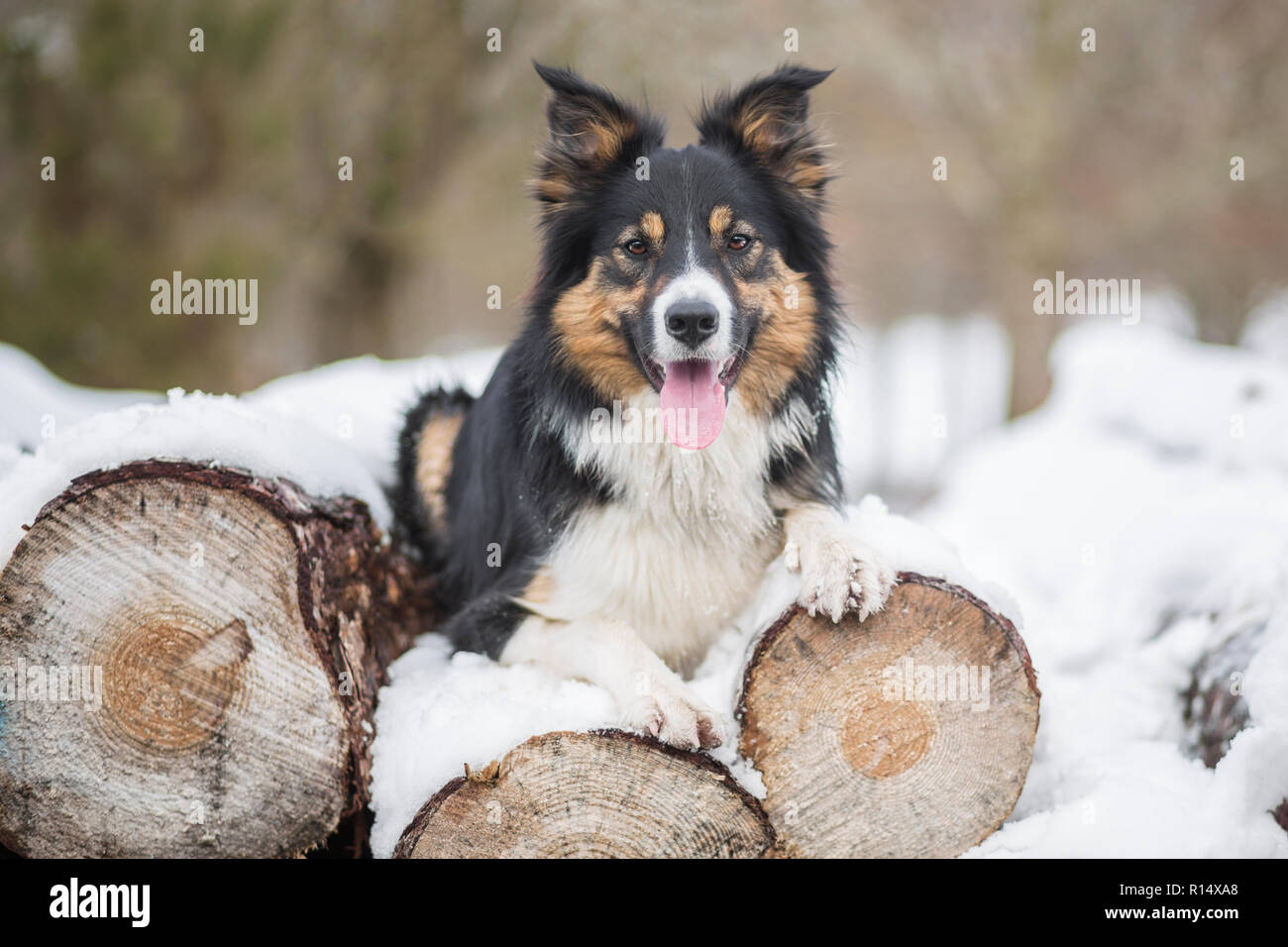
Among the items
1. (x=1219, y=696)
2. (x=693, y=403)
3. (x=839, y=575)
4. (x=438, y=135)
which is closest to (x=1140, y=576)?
(x=1219, y=696)

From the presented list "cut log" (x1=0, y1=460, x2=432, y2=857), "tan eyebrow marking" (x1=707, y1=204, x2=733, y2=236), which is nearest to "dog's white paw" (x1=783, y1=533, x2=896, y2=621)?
"tan eyebrow marking" (x1=707, y1=204, x2=733, y2=236)

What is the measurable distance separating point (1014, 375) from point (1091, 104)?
3.67m

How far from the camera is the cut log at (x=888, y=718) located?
2.93 meters

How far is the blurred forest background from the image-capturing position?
9641 mm

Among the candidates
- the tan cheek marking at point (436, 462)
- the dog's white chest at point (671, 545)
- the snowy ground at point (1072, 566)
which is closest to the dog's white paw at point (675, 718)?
Result: the snowy ground at point (1072, 566)

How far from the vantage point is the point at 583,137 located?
3.78 m

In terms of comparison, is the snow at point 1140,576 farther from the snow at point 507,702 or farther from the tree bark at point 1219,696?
the snow at point 507,702

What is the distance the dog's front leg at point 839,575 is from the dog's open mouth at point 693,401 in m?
0.54

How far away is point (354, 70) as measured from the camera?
10.5 m

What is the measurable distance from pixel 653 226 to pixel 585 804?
83.6 inches

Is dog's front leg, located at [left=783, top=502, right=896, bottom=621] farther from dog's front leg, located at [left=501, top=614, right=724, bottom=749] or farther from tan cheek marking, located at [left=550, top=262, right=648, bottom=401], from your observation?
tan cheek marking, located at [left=550, top=262, right=648, bottom=401]

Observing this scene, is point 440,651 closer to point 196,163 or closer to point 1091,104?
point 196,163

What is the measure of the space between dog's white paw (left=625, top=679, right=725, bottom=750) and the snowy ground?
0.47ft
